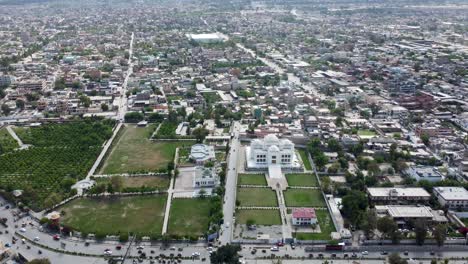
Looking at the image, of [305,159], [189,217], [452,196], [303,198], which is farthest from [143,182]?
[452,196]

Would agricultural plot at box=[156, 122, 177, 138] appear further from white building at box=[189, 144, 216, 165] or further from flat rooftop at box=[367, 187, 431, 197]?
flat rooftop at box=[367, 187, 431, 197]

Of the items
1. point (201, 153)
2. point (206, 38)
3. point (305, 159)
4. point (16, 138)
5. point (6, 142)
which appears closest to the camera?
point (201, 153)

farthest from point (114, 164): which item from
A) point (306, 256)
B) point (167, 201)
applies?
point (306, 256)

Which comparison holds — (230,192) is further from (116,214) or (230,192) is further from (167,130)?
(167,130)

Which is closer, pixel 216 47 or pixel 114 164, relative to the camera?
pixel 114 164

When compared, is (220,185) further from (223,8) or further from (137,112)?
(223,8)

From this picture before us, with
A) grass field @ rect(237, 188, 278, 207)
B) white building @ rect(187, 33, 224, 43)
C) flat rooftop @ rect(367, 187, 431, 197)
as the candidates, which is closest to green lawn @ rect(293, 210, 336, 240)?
grass field @ rect(237, 188, 278, 207)
